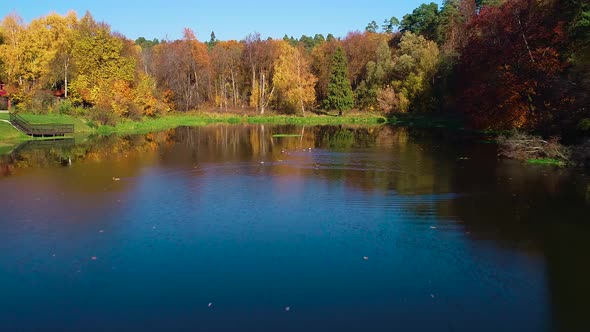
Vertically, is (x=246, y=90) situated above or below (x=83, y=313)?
above

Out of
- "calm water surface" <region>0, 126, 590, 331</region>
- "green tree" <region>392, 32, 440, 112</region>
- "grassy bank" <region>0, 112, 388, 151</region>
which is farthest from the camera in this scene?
"green tree" <region>392, 32, 440, 112</region>

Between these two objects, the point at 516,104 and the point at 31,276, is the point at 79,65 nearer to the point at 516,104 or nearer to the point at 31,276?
the point at 516,104

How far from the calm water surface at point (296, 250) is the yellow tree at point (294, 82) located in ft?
149

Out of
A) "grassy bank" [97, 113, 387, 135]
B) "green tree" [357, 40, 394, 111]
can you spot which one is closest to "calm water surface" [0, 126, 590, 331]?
"grassy bank" [97, 113, 387, 135]

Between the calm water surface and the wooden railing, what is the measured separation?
63.3ft

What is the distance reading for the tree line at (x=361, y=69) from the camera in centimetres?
2989

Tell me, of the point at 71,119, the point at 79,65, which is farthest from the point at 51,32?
the point at 71,119

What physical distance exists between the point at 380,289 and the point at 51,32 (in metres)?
61.3

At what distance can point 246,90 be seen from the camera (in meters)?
78.2

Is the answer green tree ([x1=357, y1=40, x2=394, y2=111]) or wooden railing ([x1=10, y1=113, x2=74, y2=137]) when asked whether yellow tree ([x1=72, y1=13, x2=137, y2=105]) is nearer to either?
wooden railing ([x1=10, y1=113, x2=74, y2=137])

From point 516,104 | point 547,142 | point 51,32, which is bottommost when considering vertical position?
point 547,142

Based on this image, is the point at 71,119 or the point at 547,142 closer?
the point at 547,142

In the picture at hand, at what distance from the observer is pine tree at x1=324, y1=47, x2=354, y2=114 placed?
66.8 m

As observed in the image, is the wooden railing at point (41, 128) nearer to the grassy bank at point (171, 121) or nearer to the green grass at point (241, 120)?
the grassy bank at point (171, 121)
